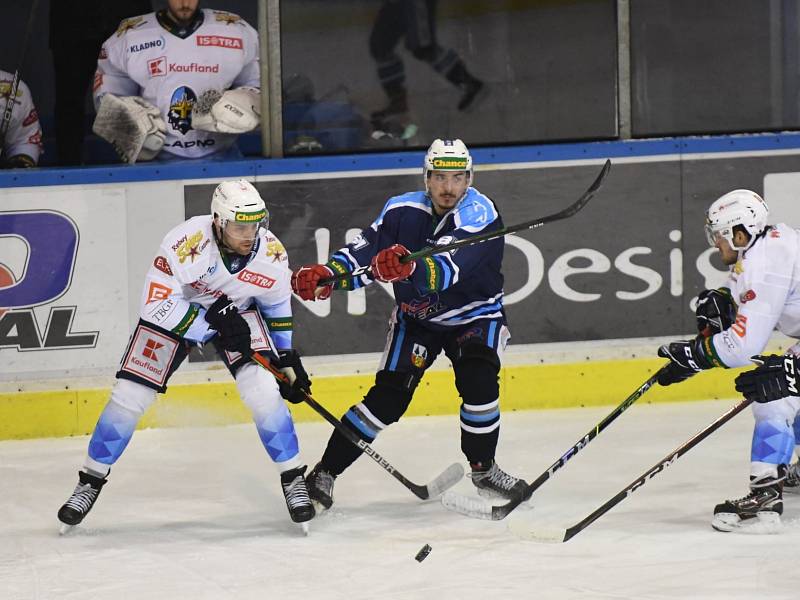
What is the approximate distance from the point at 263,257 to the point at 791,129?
2.47 metres

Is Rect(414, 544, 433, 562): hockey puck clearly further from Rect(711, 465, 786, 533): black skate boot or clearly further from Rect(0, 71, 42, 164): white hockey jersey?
Rect(0, 71, 42, 164): white hockey jersey

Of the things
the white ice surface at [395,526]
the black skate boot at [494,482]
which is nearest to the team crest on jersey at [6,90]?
the white ice surface at [395,526]

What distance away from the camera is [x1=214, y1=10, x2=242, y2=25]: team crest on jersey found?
563 centimetres

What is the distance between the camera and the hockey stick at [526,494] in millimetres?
4258

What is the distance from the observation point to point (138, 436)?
5.35 meters

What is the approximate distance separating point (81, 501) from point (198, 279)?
69cm

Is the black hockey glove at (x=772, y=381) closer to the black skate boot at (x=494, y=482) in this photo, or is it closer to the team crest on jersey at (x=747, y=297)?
the team crest on jersey at (x=747, y=297)

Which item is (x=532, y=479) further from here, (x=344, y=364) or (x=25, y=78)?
(x=25, y=78)

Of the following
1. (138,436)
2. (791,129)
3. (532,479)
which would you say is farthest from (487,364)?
(791,129)

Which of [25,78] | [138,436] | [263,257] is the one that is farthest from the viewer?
[25,78]

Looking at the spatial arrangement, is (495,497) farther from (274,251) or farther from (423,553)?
(274,251)

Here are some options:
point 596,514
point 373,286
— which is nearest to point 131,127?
point 373,286

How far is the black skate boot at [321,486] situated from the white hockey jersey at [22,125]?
1.89 m

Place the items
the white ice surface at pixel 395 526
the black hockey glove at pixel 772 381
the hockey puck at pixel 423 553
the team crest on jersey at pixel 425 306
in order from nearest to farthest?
the white ice surface at pixel 395 526, the hockey puck at pixel 423 553, the black hockey glove at pixel 772 381, the team crest on jersey at pixel 425 306
